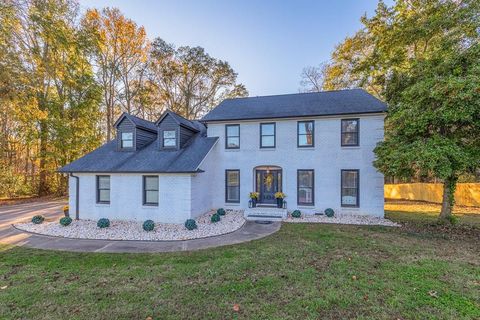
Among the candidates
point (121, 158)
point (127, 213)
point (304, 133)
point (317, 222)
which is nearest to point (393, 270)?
point (317, 222)

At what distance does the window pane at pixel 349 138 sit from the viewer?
39.2 feet

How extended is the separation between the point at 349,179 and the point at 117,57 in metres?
23.8

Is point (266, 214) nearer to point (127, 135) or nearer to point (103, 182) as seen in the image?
point (103, 182)

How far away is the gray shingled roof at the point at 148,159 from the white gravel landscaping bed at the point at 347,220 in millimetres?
5672

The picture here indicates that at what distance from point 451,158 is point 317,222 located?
5.69 metres

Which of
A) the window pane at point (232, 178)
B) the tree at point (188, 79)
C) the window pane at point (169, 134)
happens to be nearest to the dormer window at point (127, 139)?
the window pane at point (169, 134)

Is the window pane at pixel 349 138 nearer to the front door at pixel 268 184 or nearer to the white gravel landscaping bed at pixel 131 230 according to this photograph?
the front door at pixel 268 184

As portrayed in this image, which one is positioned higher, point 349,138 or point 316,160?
point 349,138

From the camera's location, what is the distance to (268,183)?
13102 millimetres

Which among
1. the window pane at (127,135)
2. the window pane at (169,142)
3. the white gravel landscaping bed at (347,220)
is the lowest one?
the white gravel landscaping bed at (347,220)

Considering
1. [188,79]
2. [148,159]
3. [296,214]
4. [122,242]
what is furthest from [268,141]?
[188,79]

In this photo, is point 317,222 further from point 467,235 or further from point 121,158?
point 121,158

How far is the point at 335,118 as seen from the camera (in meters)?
12.1

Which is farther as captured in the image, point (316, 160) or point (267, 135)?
point (267, 135)
